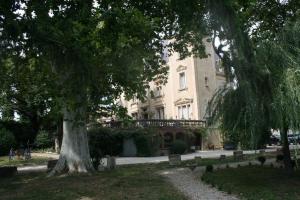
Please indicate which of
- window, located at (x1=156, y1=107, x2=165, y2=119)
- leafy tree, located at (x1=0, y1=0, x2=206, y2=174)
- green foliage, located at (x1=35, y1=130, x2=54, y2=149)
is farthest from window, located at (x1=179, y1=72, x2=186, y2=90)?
leafy tree, located at (x1=0, y1=0, x2=206, y2=174)

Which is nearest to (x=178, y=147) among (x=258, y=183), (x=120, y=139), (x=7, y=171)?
(x=120, y=139)

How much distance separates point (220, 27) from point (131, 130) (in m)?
26.1

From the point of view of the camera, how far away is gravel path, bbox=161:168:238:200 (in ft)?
42.5

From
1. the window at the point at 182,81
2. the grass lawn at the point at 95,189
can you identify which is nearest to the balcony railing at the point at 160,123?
the window at the point at 182,81

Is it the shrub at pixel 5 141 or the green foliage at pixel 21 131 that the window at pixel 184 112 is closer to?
the green foliage at pixel 21 131

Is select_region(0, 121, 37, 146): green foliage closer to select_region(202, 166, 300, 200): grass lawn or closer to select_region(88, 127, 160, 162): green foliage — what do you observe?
select_region(88, 127, 160, 162): green foliage

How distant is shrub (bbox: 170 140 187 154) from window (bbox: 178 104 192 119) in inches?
368

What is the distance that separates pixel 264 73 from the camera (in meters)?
12.9

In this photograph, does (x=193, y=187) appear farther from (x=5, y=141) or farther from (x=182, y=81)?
(x=182, y=81)

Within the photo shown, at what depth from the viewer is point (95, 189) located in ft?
50.1

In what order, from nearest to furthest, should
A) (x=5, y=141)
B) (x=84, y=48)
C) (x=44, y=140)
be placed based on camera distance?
(x=84, y=48) < (x=5, y=141) < (x=44, y=140)

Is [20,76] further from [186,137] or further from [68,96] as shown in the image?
[186,137]

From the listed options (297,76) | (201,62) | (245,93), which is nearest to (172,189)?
(245,93)

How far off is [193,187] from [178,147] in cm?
2480
